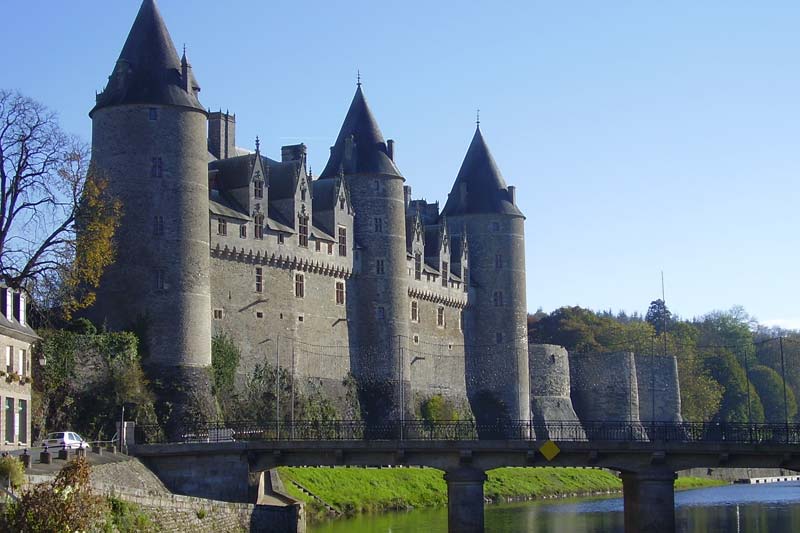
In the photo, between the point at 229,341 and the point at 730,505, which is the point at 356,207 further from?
the point at 730,505

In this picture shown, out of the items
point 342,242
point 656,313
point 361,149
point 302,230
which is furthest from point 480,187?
point 656,313

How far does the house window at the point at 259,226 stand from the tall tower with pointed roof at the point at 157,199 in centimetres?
669

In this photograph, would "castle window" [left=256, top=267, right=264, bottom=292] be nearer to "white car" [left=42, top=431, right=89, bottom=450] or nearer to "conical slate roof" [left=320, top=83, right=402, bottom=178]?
"conical slate roof" [left=320, top=83, right=402, bottom=178]

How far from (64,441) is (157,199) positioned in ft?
50.9

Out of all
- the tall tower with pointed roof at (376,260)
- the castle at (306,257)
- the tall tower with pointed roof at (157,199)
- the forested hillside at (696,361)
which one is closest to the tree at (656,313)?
the forested hillside at (696,361)

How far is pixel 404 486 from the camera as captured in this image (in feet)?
232

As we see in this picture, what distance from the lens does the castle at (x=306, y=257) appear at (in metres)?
61.7

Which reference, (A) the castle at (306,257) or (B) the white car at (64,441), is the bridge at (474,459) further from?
(A) the castle at (306,257)

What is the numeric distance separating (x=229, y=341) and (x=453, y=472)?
20.4 metres

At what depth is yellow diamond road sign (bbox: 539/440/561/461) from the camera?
47.6 meters

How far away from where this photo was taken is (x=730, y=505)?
7331cm

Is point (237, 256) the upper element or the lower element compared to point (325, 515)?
upper

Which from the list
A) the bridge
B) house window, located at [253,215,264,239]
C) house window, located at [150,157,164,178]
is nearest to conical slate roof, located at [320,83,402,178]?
house window, located at [253,215,264,239]

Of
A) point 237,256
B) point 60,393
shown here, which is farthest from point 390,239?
point 60,393
